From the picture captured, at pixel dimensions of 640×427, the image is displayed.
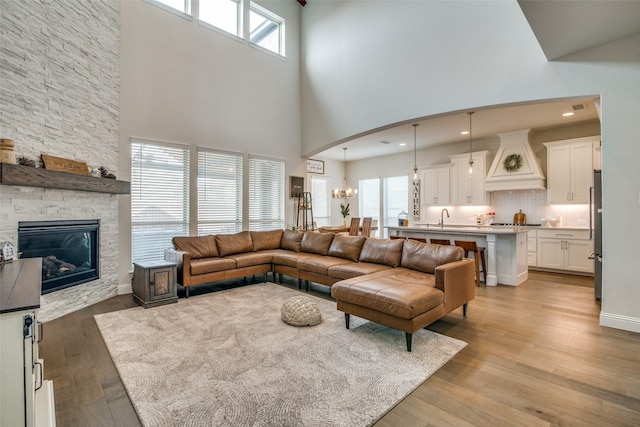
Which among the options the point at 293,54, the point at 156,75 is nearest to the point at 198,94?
the point at 156,75

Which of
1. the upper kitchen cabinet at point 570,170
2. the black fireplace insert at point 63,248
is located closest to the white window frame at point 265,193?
the black fireplace insert at point 63,248

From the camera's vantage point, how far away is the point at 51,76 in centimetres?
365

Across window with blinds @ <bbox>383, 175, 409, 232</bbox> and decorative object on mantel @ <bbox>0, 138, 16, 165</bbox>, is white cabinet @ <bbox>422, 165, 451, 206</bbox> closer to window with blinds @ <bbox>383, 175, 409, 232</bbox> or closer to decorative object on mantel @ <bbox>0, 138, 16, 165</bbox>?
window with blinds @ <bbox>383, 175, 409, 232</bbox>

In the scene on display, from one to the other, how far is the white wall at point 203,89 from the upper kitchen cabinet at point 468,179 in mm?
3843

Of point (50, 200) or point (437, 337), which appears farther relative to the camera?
point (50, 200)

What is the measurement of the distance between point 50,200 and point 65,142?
750mm

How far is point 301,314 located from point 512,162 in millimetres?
5964

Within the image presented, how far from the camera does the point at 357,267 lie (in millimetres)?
4270

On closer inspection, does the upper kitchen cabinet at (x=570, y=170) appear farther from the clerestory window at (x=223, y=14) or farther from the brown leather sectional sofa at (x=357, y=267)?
the clerestory window at (x=223, y=14)

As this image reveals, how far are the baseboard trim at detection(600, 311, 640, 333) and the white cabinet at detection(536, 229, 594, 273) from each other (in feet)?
9.76

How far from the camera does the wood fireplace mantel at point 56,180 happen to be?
301cm

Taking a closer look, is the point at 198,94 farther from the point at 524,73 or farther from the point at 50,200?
the point at 524,73

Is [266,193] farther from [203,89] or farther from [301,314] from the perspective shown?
[301,314]

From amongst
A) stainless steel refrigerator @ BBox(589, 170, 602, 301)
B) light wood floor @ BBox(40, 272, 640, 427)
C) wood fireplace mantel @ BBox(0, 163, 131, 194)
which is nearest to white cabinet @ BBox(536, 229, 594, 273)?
stainless steel refrigerator @ BBox(589, 170, 602, 301)
